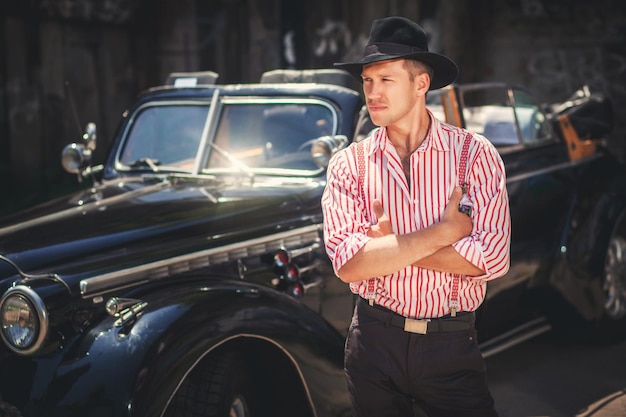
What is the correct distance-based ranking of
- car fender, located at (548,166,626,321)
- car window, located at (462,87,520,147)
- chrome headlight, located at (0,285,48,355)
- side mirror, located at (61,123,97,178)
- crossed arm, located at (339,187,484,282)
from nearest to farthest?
crossed arm, located at (339,187,484,282)
chrome headlight, located at (0,285,48,355)
side mirror, located at (61,123,97,178)
car fender, located at (548,166,626,321)
car window, located at (462,87,520,147)

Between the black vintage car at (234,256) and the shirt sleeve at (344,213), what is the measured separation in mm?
925

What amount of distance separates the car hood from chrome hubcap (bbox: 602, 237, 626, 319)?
2.42 m

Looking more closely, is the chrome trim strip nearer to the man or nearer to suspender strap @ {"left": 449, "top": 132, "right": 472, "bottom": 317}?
the man

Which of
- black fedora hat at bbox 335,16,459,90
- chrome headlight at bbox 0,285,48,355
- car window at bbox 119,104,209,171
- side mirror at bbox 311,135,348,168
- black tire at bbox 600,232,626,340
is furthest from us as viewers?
black tire at bbox 600,232,626,340

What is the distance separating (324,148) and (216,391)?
134 cm

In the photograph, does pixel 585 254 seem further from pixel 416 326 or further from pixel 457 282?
pixel 416 326

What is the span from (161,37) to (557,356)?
779 centimetres

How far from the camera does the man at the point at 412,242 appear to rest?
290cm

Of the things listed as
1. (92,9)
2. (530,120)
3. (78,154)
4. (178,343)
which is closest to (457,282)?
(178,343)

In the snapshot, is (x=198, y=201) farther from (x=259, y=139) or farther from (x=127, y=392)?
(x=127, y=392)

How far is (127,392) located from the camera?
345cm

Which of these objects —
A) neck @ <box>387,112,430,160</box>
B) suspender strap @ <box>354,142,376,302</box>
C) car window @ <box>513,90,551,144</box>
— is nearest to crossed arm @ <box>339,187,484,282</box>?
suspender strap @ <box>354,142,376,302</box>

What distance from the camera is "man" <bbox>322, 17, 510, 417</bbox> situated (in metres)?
2.90

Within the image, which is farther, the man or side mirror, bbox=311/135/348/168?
side mirror, bbox=311/135/348/168
